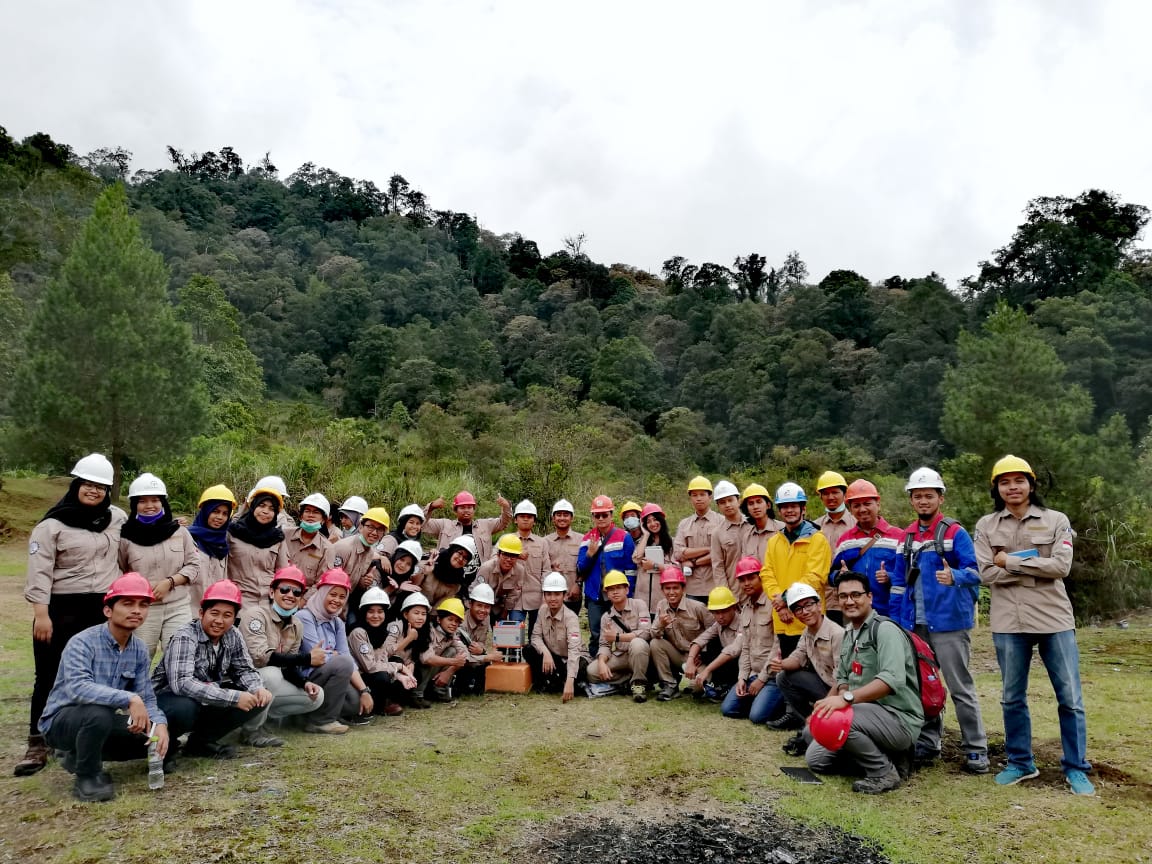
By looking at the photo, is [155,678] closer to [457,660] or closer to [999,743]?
[457,660]

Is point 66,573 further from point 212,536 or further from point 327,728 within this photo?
point 327,728

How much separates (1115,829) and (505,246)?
269 feet

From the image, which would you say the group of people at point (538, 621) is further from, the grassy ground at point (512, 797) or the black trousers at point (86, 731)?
the grassy ground at point (512, 797)

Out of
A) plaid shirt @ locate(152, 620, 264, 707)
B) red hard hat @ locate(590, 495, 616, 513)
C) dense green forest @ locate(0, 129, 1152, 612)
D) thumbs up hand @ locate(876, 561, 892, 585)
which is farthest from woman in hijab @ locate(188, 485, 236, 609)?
dense green forest @ locate(0, 129, 1152, 612)

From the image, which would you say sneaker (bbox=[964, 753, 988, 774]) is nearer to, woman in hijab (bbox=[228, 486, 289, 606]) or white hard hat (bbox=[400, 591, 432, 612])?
white hard hat (bbox=[400, 591, 432, 612])

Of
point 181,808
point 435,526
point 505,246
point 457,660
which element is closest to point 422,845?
point 181,808

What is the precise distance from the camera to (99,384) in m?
18.2

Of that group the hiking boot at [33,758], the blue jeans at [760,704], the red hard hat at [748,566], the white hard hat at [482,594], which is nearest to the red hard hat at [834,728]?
the blue jeans at [760,704]

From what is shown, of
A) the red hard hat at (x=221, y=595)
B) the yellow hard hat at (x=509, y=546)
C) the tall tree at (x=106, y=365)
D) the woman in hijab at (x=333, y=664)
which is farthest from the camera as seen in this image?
the tall tree at (x=106, y=365)

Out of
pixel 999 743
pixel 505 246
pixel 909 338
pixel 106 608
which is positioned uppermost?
pixel 505 246

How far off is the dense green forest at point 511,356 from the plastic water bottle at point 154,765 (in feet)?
34.9

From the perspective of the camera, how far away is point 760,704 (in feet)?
18.3

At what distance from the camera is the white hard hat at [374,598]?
5.86m

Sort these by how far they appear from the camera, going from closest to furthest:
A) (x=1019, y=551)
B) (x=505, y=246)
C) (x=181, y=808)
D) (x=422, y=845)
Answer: (x=422, y=845) < (x=181, y=808) < (x=1019, y=551) < (x=505, y=246)
